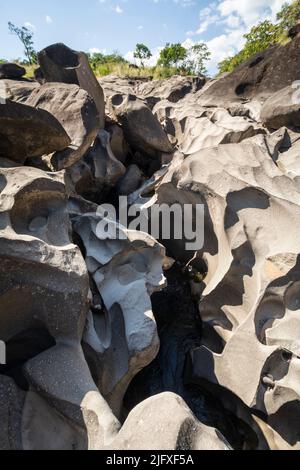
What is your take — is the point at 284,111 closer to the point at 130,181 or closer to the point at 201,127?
the point at 201,127

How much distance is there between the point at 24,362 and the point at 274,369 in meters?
2.03

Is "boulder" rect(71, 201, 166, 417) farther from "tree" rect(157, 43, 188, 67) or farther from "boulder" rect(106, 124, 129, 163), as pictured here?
"tree" rect(157, 43, 188, 67)

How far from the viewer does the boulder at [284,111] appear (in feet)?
18.0

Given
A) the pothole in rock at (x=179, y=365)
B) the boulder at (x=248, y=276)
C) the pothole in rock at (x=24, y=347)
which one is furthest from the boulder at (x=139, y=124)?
the pothole in rock at (x=24, y=347)

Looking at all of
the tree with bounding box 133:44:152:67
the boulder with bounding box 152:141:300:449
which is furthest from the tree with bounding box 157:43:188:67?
the boulder with bounding box 152:141:300:449

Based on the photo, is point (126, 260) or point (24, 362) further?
point (126, 260)

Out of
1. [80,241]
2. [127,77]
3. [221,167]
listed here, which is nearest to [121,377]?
[80,241]

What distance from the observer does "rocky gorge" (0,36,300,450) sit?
6.14ft

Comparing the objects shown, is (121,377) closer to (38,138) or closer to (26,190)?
(26,190)

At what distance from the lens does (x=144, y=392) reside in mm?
3029

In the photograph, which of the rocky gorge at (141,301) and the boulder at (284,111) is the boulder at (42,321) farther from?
the boulder at (284,111)

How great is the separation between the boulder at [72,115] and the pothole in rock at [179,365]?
86.1 inches

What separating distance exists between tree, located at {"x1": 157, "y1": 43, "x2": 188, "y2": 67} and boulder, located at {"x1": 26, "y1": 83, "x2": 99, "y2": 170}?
98.1 feet

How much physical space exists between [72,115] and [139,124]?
1515mm
